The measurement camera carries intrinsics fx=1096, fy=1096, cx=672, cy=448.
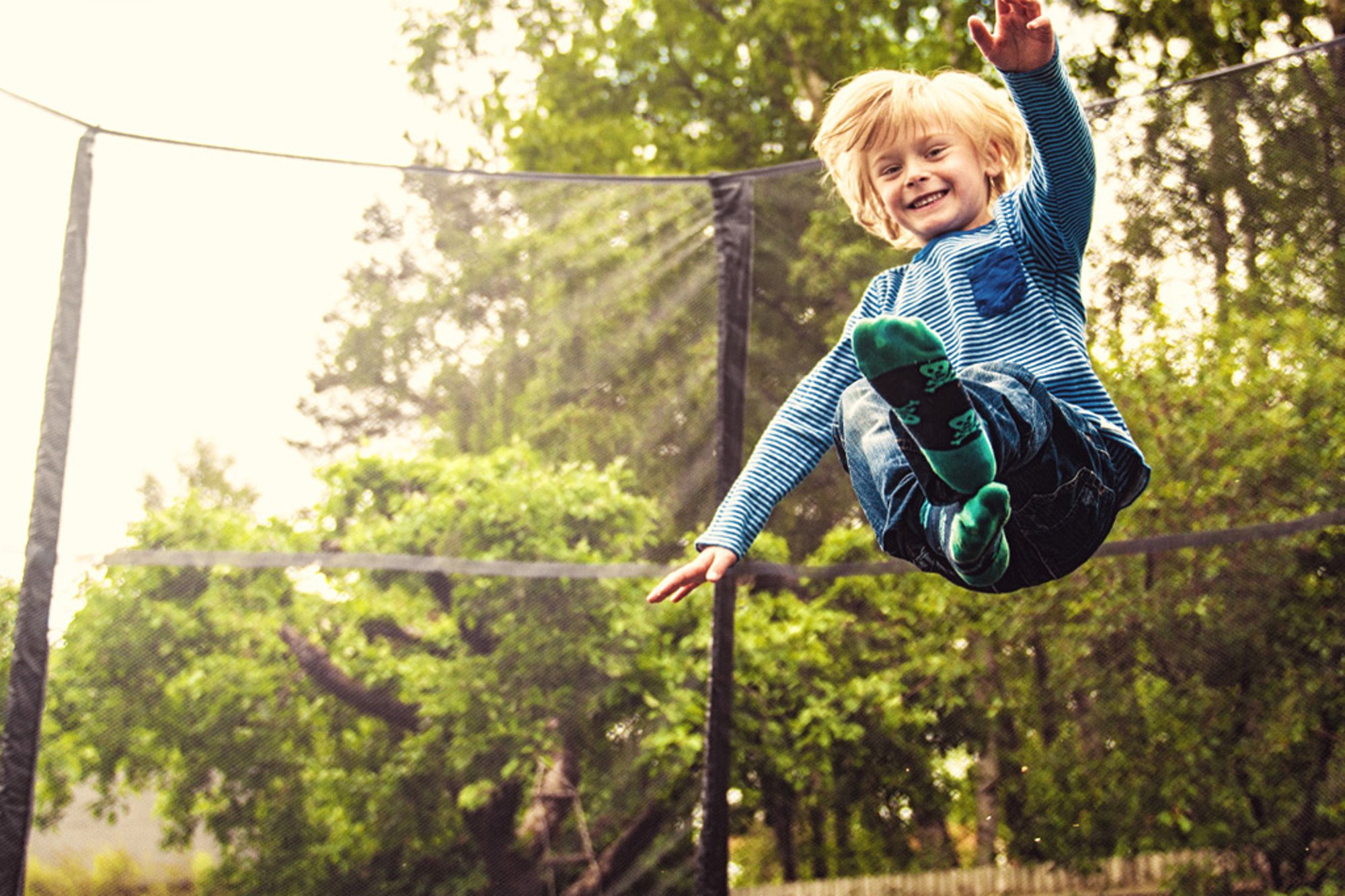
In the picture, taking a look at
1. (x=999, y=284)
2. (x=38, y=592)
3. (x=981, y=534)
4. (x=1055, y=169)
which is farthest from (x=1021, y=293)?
(x=38, y=592)

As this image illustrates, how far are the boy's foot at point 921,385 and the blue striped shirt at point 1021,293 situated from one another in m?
0.31

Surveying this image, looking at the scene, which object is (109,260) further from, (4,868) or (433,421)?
(4,868)

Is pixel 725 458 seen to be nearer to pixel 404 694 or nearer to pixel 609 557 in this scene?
pixel 609 557

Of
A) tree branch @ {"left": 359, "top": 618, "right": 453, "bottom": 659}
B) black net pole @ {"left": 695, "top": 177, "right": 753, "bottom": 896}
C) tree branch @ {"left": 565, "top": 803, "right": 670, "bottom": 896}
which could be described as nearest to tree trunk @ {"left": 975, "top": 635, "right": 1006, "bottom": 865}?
black net pole @ {"left": 695, "top": 177, "right": 753, "bottom": 896}

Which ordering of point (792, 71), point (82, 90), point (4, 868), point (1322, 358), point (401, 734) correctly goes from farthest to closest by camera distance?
point (792, 71) < point (82, 90) < point (401, 734) < point (1322, 358) < point (4, 868)

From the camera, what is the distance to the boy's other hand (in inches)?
43.2

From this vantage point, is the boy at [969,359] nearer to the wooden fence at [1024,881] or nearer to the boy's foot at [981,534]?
the boy's foot at [981,534]

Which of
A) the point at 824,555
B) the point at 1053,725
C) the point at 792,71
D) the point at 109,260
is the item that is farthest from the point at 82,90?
the point at 792,71

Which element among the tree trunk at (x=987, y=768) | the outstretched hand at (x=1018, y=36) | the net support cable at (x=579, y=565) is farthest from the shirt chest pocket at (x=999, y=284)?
the tree trunk at (x=987, y=768)

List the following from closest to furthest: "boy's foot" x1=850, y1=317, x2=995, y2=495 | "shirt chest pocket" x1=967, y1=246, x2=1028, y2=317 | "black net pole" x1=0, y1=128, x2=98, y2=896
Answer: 1. "boy's foot" x1=850, y1=317, x2=995, y2=495
2. "shirt chest pocket" x1=967, y1=246, x2=1028, y2=317
3. "black net pole" x1=0, y1=128, x2=98, y2=896

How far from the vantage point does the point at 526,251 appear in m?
2.47

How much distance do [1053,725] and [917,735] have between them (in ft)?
0.94

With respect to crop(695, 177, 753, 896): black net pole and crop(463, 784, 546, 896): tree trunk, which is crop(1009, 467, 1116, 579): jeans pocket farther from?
crop(463, 784, 546, 896): tree trunk

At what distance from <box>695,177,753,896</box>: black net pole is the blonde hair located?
42.8 inches
